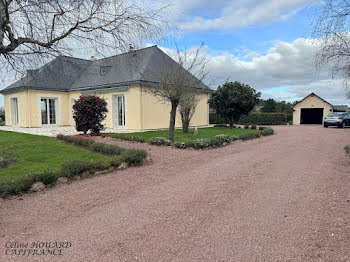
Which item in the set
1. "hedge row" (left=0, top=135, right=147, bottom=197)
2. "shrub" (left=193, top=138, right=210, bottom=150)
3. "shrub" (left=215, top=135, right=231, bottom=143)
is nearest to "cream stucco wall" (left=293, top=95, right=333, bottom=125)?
"shrub" (left=215, top=135, right=231, bottom=143)

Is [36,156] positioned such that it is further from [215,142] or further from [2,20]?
[215,142]

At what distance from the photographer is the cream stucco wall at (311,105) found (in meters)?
29.8

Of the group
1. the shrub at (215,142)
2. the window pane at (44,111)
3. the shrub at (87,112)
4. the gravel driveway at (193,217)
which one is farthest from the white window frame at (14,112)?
the gravel driveway at (193,217)

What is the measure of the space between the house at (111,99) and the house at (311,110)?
55.7 feet

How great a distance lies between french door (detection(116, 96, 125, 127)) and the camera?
15.9m

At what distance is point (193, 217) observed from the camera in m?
3.34

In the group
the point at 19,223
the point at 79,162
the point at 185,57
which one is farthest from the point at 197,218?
the point at 185,57

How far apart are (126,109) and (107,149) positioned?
777 cm

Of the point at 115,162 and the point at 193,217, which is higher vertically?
the point at 115,162

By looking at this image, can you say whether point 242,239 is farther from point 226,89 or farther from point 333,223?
point 226,89

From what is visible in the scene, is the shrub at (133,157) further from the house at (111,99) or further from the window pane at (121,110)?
the window pane at (121,110)

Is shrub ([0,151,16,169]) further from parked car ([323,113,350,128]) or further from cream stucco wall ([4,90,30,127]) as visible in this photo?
parked car ([323,113,350,128])

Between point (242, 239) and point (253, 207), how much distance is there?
1.00 m

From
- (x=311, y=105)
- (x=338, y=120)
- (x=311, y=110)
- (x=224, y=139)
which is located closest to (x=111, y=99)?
(x=224, y=139)
